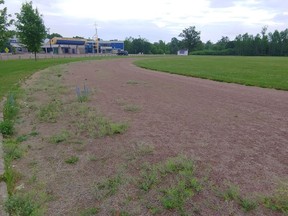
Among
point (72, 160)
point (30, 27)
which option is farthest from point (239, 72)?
point (30, 27)

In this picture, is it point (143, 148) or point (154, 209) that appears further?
point (143, 148)

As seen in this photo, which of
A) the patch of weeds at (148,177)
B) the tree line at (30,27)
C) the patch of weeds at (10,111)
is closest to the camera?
the patch of weeds at (148,177)

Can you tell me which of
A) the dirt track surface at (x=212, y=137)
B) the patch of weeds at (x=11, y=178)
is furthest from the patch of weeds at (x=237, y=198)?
the patch of weeds at (x=11, y=178)

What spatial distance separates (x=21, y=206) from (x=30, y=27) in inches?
1573

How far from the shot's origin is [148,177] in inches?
153

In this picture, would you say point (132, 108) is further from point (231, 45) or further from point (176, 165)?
point (231, 45)

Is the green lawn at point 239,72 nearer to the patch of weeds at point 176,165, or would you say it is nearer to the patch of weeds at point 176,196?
the patch of weeds at point 176,165

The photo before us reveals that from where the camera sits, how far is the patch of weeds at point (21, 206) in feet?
10.3

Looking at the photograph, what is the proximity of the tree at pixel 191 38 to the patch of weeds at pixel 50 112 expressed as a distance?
139m

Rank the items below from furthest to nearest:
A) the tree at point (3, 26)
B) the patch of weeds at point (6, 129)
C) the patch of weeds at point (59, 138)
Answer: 1. the tree at point (3, 26)
2. the patch of weeds at point (6, 129)
3. the patch of weeds at point (59, 138)

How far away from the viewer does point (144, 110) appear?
8125 mm

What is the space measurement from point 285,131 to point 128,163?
3.59 meters

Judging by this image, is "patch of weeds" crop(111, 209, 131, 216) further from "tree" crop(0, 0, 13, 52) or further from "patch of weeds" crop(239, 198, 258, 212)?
"tree" crop(0, 0, 13, 52)

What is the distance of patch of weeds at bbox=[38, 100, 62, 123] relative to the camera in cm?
732
